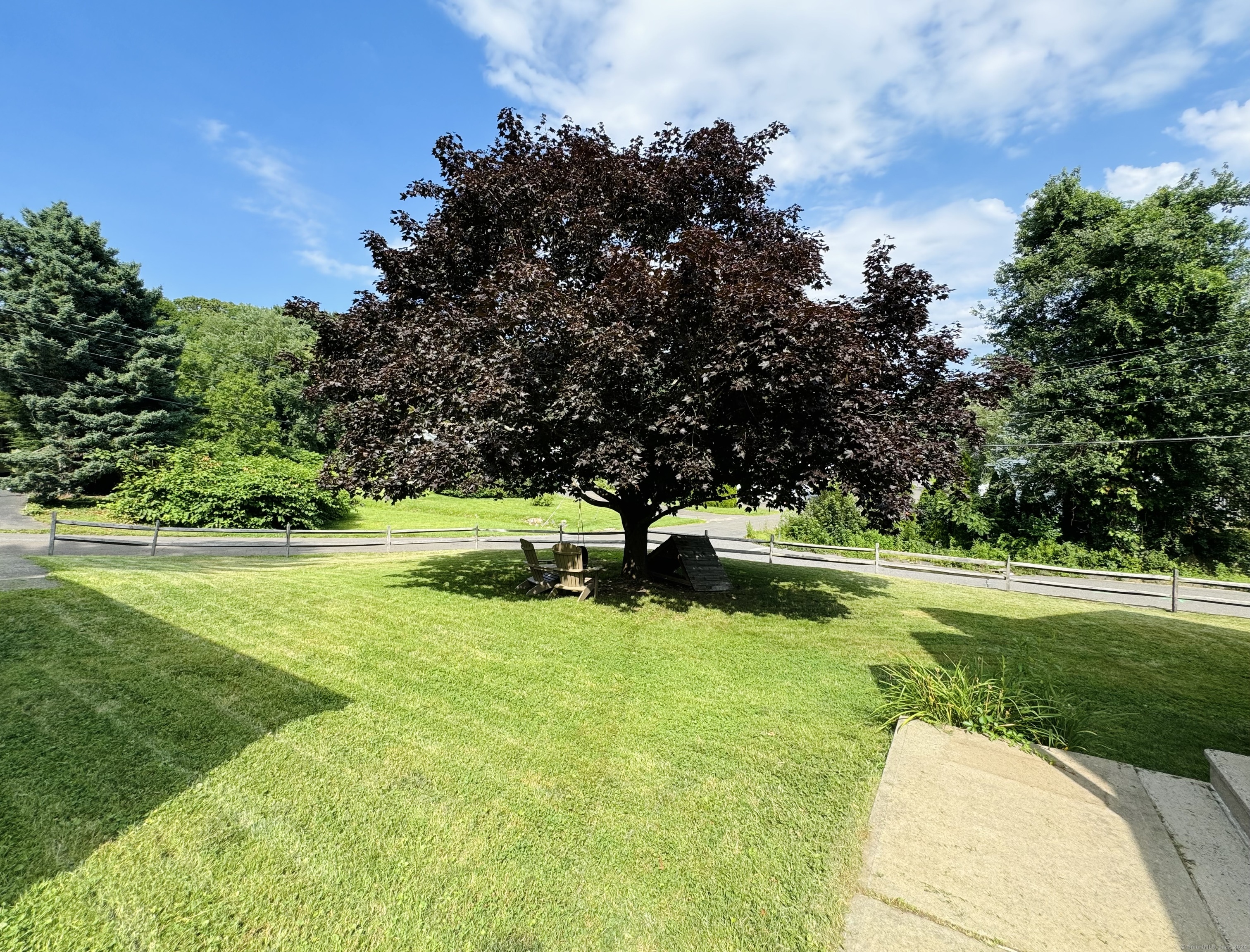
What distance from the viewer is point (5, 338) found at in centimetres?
2186

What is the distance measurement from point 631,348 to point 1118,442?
1806cm

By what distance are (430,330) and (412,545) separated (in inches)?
397

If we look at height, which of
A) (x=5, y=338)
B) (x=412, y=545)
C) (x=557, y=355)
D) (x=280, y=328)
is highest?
(x=280, y=328)

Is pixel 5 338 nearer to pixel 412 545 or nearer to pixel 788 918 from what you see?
pixel 412 545

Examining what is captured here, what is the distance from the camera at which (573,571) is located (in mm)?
9195

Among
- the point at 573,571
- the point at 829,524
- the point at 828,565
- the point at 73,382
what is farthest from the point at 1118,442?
the point at 73,382

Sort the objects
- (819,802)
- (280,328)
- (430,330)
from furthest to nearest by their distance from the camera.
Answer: (280,328) < (430,330) < (819,802)

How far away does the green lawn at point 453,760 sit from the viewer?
101 inches

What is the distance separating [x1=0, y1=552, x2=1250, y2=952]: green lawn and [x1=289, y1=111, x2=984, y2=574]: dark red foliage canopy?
2576 millimetres

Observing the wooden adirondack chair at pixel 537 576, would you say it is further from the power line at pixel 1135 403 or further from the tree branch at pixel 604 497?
the power line at pixel 1135 403

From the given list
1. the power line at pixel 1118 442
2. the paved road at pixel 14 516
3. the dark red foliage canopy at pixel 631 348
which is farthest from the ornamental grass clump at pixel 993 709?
the paved road at pixel 14 516

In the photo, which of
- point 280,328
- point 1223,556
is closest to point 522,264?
point 1223,556

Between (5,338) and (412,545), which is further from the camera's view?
(5,338)

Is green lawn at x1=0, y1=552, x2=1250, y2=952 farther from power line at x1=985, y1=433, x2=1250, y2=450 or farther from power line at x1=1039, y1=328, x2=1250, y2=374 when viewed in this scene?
power line at x1=1039, y1=328, x2=1250, y2=374
